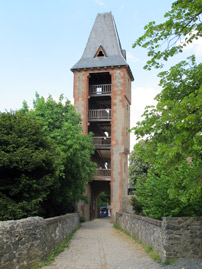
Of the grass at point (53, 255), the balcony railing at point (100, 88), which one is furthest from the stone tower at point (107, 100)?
the grass at point (53, 255)

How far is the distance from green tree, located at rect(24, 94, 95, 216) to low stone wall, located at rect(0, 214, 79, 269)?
10.3 metres

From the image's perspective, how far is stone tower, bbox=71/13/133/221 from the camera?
32094 millimetres

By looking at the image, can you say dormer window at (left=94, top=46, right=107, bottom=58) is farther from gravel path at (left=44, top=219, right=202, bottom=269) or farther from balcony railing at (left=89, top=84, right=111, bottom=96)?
gravel path at (left=44, top=219, right=202, bottom=269)

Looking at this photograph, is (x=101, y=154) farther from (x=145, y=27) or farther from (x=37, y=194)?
(x=145, y=27)

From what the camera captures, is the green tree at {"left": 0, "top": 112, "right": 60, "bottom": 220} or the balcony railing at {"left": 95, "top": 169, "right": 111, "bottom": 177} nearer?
the green tree at {"left": 0, "top": 112, "right": 60, "bottom": 220}

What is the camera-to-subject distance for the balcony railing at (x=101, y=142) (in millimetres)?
33344

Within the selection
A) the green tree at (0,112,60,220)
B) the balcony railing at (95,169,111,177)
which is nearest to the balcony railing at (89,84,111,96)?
the balcony railing at (95,169,111,177)

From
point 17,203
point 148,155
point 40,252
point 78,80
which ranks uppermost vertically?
point 78,80

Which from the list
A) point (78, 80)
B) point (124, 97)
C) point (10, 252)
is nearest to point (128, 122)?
point (124, 97)

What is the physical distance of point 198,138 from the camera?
7066mm

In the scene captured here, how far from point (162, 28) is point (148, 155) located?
3.45 m

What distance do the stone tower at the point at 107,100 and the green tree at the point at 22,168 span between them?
654 inches

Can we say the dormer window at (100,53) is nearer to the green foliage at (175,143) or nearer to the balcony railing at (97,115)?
the balcony railing at (97,115)

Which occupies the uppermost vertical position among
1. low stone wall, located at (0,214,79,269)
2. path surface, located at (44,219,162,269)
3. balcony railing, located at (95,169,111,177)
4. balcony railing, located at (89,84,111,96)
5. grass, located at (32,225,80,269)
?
balcony railing, located at (89,84,111,96)
